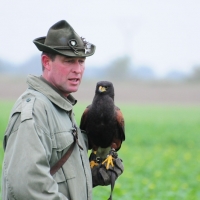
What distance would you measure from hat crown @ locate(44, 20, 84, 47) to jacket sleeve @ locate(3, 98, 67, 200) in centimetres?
62

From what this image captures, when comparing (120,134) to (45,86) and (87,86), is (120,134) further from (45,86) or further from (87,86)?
(87,86)

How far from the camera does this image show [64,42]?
3605 millimetres

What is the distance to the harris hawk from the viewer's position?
5.00 m

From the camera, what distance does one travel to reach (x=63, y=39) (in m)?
3.62

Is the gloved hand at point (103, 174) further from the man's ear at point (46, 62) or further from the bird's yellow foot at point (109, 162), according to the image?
the man's ear at point (46, 62)

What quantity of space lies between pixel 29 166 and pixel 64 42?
0.98 meters

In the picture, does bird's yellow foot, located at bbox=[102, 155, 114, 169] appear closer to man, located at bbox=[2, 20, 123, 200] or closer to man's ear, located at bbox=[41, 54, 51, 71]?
man, located at bbox=[2, 20, 123, 200]

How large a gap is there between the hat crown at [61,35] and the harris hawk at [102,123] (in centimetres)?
145

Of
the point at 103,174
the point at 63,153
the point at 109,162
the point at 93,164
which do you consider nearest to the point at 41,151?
the point at 63,153

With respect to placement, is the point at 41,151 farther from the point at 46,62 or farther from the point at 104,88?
the point at 104,88

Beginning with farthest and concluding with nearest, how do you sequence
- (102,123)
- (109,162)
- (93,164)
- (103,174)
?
(102,123)
(93,164)
(109,162)
(103,174)

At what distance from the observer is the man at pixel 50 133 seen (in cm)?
316

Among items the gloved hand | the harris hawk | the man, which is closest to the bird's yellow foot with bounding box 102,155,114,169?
the gloved hand

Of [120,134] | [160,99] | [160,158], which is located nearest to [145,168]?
[160,158]
